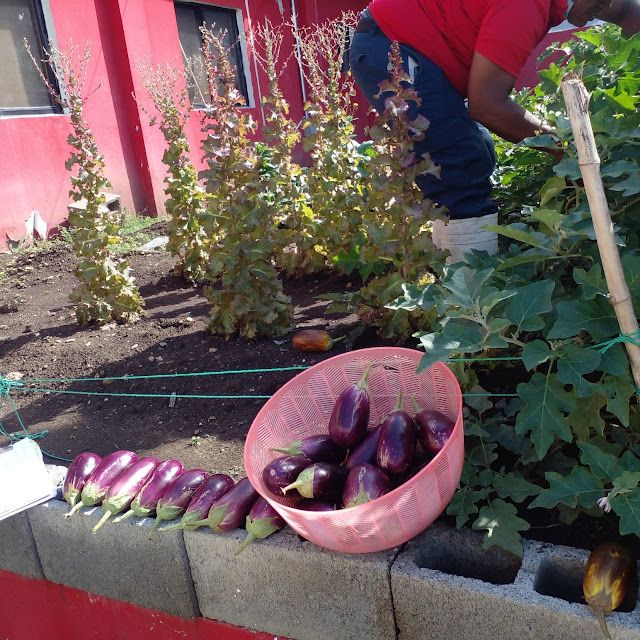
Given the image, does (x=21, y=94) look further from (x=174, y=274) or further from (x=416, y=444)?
(x=416, y=444)

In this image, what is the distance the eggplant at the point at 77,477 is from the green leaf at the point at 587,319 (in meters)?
1.62

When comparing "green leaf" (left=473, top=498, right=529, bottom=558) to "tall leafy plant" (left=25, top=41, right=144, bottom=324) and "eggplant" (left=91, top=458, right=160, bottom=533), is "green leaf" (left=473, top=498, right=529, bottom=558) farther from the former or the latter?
"tall leafy plant" (left=25, top=41, right=144, bottom=324)

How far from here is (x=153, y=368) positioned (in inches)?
144

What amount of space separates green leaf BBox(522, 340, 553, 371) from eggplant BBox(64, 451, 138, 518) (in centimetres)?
147

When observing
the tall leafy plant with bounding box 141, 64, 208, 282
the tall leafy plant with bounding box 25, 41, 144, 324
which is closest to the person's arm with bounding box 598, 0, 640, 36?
the tall leafy plant with bounding box 25, 41, 144, 324

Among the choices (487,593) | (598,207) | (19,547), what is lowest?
(19,547)

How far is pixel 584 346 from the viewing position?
1.72m

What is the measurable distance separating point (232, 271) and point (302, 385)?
1804 mm

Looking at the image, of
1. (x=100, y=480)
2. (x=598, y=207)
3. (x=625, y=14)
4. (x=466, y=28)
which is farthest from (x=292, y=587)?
(x=625, y=14)

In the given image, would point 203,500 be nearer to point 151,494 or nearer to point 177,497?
point 177,497

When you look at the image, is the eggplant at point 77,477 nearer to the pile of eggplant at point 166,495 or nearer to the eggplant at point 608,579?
the pile of eggplant at point 166,495

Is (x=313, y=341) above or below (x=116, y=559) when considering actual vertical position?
above

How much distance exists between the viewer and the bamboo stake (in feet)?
→ 4.63

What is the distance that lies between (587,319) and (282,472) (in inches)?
34.0
